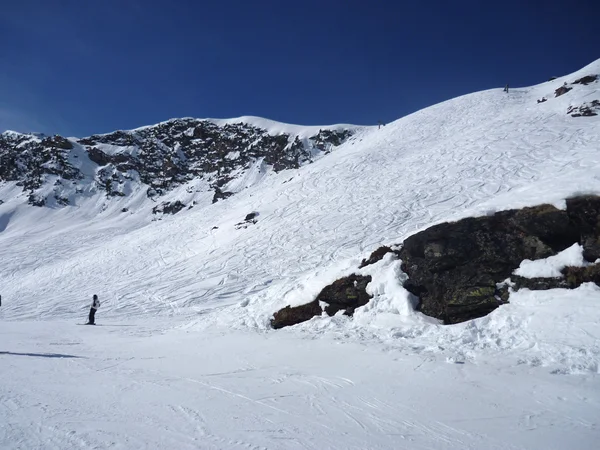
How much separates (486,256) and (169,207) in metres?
54.1

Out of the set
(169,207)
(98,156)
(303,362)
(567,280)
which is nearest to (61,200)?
(98,156)

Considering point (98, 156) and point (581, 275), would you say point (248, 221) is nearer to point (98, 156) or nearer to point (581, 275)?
point (581, 275)

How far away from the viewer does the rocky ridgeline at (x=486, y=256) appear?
748 cm

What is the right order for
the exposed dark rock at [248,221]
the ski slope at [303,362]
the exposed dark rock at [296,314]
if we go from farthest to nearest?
the exposed dark rock at [248,221]
the exposed dark rock at [296,314]
the ski slope at [303,362]

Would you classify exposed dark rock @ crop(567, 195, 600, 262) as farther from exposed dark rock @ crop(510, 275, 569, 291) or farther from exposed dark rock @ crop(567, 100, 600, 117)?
exposed dark rock @ crop(567, 100, 600, 117)

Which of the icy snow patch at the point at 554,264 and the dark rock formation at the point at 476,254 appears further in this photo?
the dark rock formation at the point at 476,254

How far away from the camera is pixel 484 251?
8617 mm

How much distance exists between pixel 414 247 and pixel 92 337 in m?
9.92

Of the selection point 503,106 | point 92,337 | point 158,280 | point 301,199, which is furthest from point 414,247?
point 503,106

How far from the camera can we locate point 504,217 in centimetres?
881

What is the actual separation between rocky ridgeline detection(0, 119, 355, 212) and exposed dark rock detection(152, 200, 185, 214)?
1.52 feet

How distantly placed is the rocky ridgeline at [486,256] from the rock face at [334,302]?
0.03m

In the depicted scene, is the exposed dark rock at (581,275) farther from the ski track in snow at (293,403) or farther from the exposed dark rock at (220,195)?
the exposed dark rock at (220,195)

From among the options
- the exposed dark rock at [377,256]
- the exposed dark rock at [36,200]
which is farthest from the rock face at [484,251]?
the exposed dark rock at [36,200]
